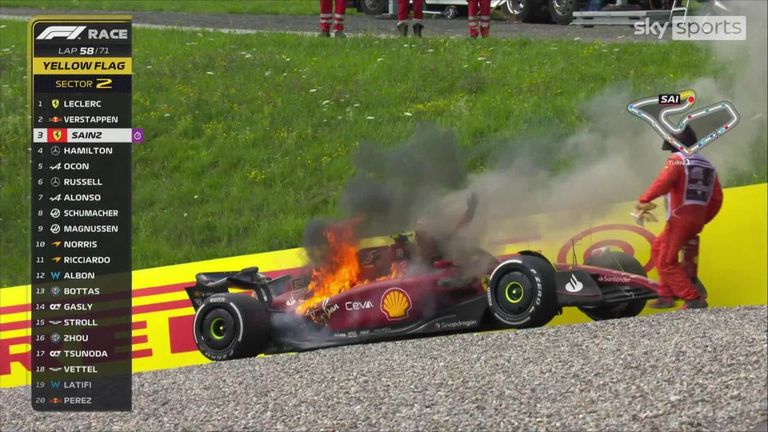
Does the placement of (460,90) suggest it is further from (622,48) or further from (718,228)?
(718,228)

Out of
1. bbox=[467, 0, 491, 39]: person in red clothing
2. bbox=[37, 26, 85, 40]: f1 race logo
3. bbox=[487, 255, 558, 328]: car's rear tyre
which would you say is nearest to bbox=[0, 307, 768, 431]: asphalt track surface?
bbox=[487, 255, 558, 328]: car's rear tyre

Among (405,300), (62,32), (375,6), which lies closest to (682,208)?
(405,300)

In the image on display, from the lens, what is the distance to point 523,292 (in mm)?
8266

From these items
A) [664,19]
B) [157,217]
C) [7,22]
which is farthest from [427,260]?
[7,22]

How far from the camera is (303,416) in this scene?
704 cm

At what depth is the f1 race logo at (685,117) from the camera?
8.37 m

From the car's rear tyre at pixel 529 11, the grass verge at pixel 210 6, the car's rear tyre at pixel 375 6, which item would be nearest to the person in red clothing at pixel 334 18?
the car's rear tyre at pixel 529 11

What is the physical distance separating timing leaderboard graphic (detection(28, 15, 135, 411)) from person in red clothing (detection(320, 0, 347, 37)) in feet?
32.0

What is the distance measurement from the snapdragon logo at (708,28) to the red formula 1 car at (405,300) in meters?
2.60

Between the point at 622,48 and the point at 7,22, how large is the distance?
9.53 meters

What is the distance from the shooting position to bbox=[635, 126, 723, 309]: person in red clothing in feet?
27.1

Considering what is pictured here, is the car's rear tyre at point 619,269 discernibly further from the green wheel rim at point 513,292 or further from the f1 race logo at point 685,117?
the f1 race logo at point 685,117

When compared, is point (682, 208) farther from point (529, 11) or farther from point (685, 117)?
point (529, 11)

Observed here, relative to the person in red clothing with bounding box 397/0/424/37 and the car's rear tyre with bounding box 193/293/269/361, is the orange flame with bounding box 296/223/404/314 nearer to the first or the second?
the car's rear tyre with bounding box 193/293/269/361
